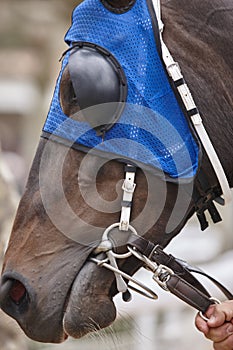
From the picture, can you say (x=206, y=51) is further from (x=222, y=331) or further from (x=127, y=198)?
(x=222, y=331)

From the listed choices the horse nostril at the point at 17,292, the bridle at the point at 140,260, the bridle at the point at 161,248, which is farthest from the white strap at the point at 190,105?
the horse nostril at the point at 17,292

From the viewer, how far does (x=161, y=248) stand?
8.16ft

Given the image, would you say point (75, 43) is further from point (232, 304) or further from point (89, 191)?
point (232, 304)

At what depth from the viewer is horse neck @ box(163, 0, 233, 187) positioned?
245 centimetres

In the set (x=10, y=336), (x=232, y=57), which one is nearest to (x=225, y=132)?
(x=232, y=57)

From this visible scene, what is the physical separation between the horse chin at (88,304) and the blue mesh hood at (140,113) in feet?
1.15

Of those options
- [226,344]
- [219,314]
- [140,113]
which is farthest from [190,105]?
[226,344]

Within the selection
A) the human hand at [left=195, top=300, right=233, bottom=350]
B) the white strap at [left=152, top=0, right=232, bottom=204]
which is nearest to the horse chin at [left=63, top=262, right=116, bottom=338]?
the human hand at [left=195, top=300, right=233, bottom=350]

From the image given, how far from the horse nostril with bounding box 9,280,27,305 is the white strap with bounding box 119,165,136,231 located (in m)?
0.35

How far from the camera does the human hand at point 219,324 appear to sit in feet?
8.29

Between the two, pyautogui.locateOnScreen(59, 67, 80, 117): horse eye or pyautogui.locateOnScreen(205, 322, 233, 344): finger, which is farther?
pyautogui.locateOnScreen(205, 322, 233, 344): finger

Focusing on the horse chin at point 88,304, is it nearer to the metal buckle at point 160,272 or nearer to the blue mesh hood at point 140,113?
the metal buckle at point 160,272

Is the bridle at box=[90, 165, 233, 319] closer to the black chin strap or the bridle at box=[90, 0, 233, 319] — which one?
the bridle at box=[90, 0, 233, 319]

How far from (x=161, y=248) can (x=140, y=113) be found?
406mm
